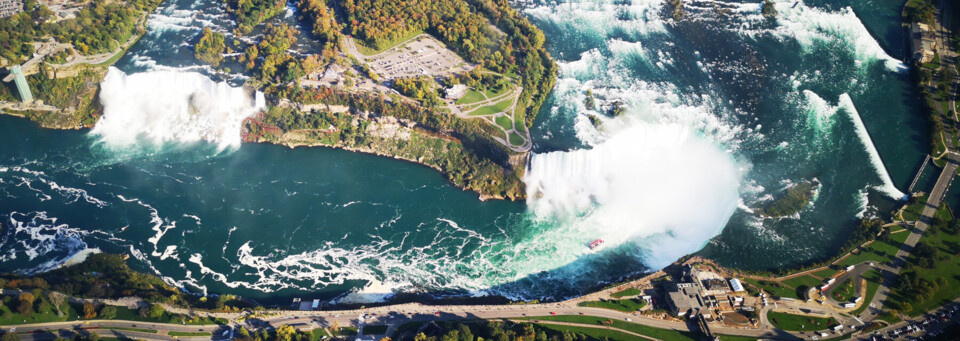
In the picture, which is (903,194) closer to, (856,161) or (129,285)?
(856,161)

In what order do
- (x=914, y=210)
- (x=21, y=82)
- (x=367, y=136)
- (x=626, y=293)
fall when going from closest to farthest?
(x=626, y=293)
(x=914, y=210)
(x=367, y=136)
(x=21, y=82)

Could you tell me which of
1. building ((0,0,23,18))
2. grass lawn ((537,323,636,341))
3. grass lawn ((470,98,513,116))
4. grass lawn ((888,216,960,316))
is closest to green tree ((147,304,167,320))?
grass lawn ((537,323,636,341))

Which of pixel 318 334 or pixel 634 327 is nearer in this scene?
pixel 318 334

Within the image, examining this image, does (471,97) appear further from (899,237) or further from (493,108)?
(899,237)

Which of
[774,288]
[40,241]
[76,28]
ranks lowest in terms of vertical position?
[40,241]

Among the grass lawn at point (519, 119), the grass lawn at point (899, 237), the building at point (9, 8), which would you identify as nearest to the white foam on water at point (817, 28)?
the grass lawn at point (899, 237)

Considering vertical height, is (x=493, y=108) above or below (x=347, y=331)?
above

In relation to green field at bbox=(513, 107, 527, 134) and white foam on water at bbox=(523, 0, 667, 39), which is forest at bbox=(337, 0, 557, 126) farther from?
white foam on water at bbox=(523, 0, 667, 39)

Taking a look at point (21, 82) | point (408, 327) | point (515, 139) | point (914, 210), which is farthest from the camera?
point (21, 82)

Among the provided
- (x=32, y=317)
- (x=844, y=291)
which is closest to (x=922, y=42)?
(x=844, y=291)

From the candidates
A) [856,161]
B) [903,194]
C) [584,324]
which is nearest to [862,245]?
[903,194]
